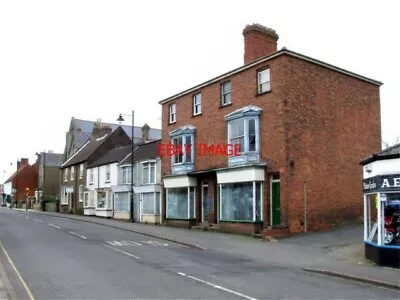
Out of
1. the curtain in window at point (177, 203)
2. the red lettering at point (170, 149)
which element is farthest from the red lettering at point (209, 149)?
the red lettering at point (170, 149)

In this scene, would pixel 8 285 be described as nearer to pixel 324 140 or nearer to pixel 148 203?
pixel 324 140

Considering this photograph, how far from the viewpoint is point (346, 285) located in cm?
1190

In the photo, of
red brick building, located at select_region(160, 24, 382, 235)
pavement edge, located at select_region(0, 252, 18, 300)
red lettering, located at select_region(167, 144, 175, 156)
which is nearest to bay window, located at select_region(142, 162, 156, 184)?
→ red lettering, located at select_region(167, 144, 175, 156)

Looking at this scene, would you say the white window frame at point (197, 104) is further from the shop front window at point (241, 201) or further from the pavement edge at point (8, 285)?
the pavement edge at point (8, 285)

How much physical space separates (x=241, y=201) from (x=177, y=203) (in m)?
7.44

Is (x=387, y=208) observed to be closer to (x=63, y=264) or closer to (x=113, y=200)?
(x=63, y=264)

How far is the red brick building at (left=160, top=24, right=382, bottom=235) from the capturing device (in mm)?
25078

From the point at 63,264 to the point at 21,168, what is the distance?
95.2 m

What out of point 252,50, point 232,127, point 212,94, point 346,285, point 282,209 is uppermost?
point 252,50

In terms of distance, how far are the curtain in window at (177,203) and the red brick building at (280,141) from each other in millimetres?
532

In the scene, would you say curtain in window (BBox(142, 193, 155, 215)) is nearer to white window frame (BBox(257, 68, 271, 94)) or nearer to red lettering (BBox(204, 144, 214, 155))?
red lettering (BBox(204, 144, 214, 155))

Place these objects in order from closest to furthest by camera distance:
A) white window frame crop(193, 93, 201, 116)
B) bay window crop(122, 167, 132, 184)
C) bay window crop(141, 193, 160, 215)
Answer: white window frame crop(193, 93, 201, 116)
bay window crop(141, 193, 160, 215)
bay window crop(122, 167, 132, 184)

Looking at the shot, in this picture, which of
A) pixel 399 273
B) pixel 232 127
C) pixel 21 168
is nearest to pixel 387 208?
pixel 399 273

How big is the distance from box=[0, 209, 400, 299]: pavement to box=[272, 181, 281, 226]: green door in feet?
8.71
